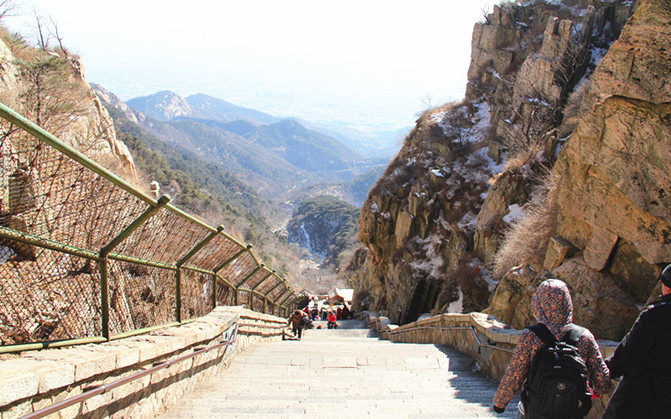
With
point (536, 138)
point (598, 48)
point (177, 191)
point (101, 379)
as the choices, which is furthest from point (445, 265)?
point (177, 191)

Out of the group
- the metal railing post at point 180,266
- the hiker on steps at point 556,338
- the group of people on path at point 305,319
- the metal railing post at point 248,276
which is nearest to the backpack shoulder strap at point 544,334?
the hiker on steps at point 556,338

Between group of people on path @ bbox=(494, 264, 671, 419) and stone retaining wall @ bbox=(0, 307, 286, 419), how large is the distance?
2946 millimetres

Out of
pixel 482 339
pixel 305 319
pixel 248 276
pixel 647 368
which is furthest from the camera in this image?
pixel 305 319

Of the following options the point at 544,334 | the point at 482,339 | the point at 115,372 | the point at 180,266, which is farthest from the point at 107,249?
the point at 482,339

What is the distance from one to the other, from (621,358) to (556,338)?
1.28ft

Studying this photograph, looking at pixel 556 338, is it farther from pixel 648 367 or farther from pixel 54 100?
pixel 54 100

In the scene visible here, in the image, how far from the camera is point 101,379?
323cm

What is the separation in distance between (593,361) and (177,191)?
6270 centimetres

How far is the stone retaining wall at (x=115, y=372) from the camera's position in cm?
254

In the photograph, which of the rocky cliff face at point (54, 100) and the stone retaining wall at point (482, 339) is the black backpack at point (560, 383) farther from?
the rocky cliff face at point (54, 100)

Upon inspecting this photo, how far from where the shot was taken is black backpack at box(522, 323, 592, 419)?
8.66 feet

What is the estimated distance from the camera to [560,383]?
2.65 meters

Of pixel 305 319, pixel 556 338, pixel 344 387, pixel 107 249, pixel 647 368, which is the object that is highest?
pixel 107 249

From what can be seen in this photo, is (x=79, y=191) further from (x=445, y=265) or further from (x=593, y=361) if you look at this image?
(x=445, y=265)
